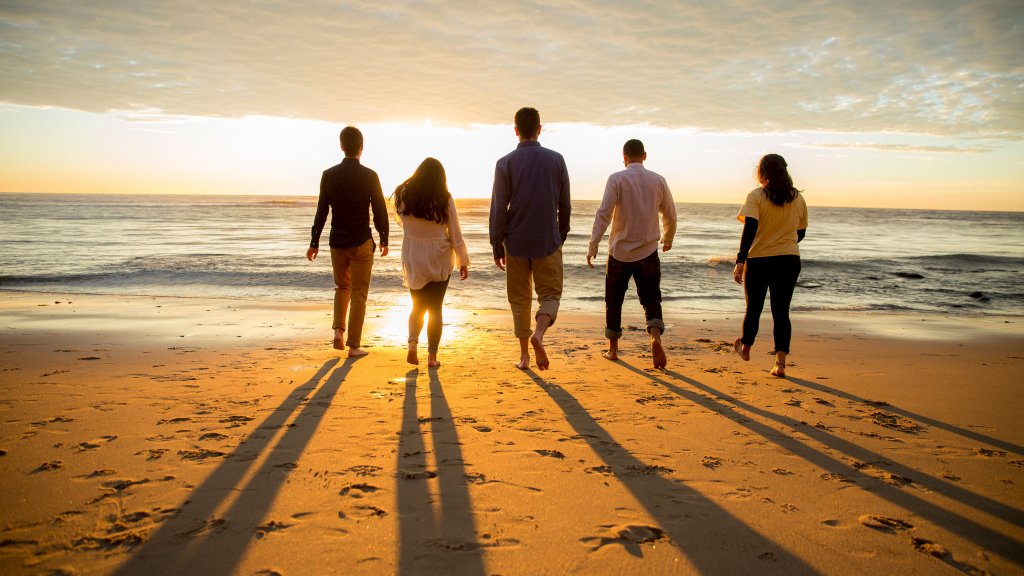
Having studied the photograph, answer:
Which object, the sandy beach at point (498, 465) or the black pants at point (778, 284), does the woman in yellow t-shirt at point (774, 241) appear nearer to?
the black pants at point (778, 284)

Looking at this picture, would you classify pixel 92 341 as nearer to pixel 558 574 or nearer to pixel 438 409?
pixel 438 409

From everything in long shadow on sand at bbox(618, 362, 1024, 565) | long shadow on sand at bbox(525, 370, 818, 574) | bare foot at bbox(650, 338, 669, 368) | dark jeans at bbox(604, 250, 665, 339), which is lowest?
long shadow on sand at bbox(525, 370, 818, 574)

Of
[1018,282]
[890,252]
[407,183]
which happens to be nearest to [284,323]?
[407,183]

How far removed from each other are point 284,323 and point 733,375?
5389mm

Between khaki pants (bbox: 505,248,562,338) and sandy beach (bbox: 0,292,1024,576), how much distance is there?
472 millimetres

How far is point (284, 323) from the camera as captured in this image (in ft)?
24.4

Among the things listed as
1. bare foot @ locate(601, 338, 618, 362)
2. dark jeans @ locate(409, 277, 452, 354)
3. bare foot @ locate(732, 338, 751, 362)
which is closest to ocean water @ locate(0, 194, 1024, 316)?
bare foot @ locate(601, 338, 618, 362)

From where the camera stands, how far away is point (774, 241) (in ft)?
16.0

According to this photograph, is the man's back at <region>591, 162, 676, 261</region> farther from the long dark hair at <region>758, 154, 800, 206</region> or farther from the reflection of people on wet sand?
the long dark hair at <region>758, 154, 800, 206</region>

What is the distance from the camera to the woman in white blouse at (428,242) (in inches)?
196

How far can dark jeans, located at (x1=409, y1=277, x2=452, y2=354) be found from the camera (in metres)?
5.13

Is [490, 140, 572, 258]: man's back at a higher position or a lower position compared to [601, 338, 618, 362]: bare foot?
higher

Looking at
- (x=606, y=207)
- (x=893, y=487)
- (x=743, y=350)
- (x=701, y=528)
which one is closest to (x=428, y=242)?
(x=606, y=207)

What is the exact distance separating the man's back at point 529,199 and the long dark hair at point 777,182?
1.66 m
